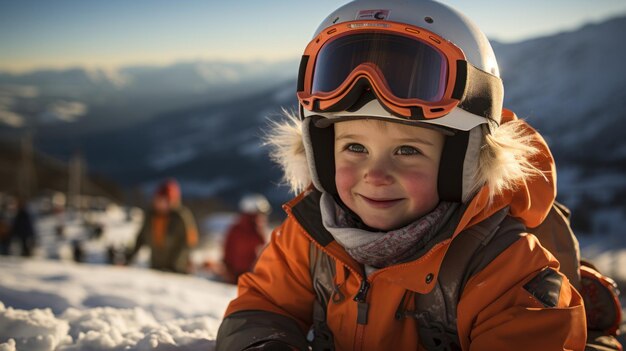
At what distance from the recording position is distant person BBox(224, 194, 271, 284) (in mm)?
7262

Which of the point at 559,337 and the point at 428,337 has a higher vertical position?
the point at 559,337

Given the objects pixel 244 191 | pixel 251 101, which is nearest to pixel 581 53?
pixel 244 191

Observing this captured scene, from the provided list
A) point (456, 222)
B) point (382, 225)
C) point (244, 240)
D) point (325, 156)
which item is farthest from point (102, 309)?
point (244, 240)

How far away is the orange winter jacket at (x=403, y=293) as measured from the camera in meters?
1.53

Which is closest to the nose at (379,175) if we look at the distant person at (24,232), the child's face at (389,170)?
the child's face at (389,170)

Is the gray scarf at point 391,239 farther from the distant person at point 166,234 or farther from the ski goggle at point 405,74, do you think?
the distant person at point 166,234

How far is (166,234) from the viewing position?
678 cm

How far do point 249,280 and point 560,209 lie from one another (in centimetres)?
154

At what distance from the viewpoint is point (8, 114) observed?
7694 centimetres

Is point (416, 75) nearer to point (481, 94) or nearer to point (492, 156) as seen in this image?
point (481, 94)

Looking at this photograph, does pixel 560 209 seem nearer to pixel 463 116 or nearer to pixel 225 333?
pixel 463 116

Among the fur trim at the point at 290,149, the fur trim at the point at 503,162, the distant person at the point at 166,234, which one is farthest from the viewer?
the distant person at the point at 166,234

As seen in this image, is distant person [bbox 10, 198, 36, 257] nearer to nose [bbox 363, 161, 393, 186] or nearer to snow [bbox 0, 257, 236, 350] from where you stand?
snow [bbox 0, 257, 236, 350]

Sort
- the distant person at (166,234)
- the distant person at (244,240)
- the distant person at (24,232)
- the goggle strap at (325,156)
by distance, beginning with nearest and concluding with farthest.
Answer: the goggle strap at (325,156) < the distant person at (166,234) < the distant person at (244,240) < the distant person at (24,232)
